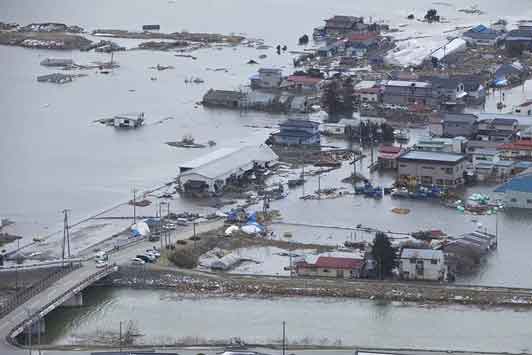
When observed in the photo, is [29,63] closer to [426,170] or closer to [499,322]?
[426,170]

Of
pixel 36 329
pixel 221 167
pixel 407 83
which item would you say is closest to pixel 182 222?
pixel 221 167

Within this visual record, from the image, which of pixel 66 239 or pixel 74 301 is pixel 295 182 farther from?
pixel 74 301

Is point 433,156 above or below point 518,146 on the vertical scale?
below

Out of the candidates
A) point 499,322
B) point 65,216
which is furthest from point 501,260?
point 65,216

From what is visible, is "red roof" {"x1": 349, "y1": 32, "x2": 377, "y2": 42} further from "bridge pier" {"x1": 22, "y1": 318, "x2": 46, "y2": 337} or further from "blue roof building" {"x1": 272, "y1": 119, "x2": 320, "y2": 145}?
"bridge pier" {"x1": 22, "y1": 318, "x2": 46, "y2": 337}

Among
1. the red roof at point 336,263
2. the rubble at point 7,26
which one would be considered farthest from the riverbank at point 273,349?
the rubble at point 7,26

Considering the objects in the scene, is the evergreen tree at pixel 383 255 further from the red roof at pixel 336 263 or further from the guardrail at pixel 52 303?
the guardrail at pixel 52 303
